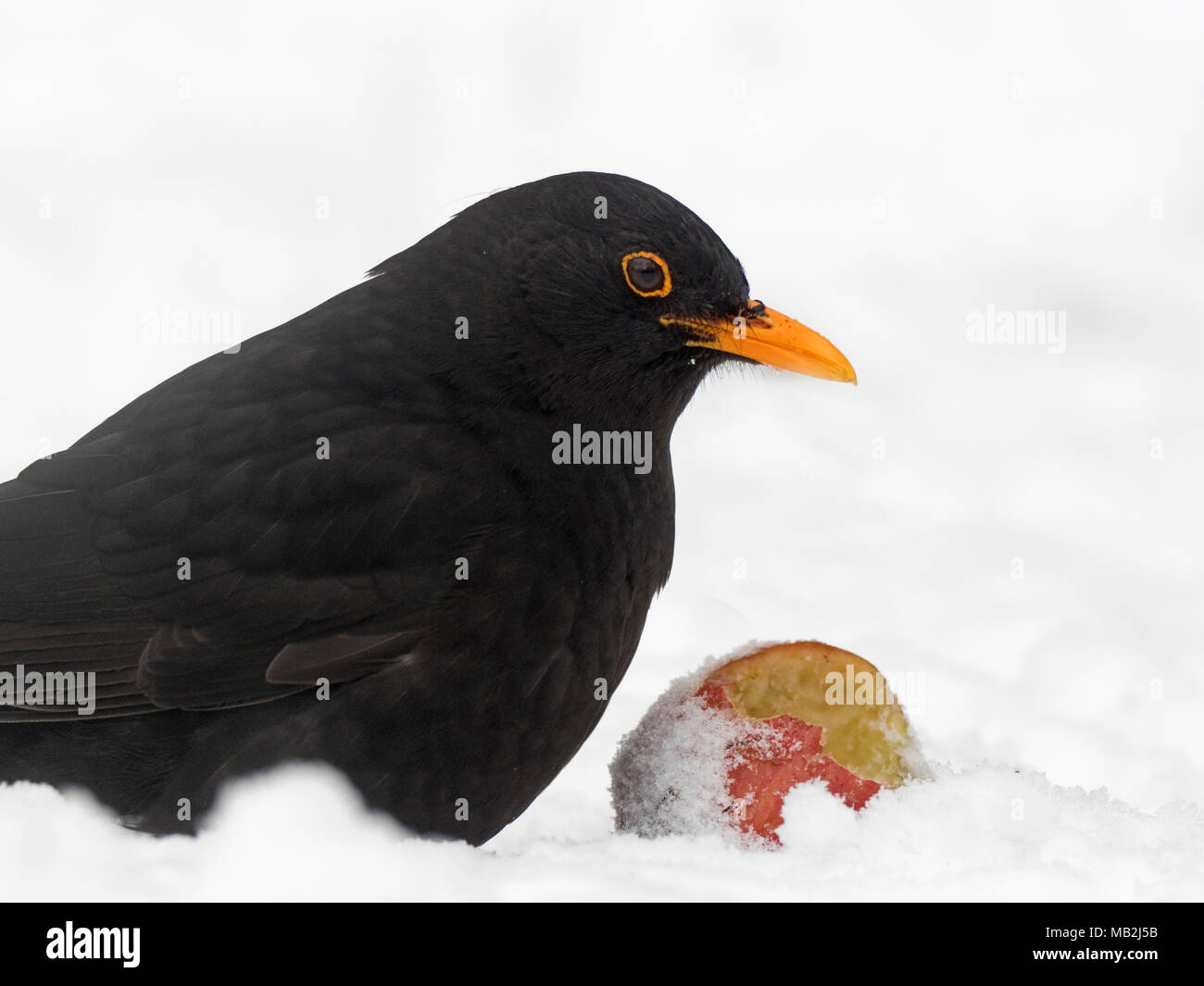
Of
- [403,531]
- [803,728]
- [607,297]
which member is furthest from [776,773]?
[607,297]

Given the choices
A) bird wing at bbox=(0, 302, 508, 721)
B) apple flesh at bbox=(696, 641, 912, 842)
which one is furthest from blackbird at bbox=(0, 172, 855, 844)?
apple flesh at bbox=(696, 641, 912, 842)

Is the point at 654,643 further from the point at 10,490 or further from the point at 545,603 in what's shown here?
the point at 10,490

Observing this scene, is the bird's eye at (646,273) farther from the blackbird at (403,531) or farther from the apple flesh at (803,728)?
the apple flesh at (803,728)

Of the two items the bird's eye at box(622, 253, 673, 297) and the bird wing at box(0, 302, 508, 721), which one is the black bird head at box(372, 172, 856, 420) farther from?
the bird wing at box(0, 302, 508, 721)

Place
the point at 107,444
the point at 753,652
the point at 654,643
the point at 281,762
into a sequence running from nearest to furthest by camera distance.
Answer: the point at 281,762 < the point at 753,652 < the point at 107,444 < the point at 654,643

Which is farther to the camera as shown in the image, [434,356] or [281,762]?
[434,356]

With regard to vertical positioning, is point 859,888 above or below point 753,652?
below

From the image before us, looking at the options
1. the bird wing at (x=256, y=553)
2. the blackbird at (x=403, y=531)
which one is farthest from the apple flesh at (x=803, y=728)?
the bird wing at (x=256, y=553)
